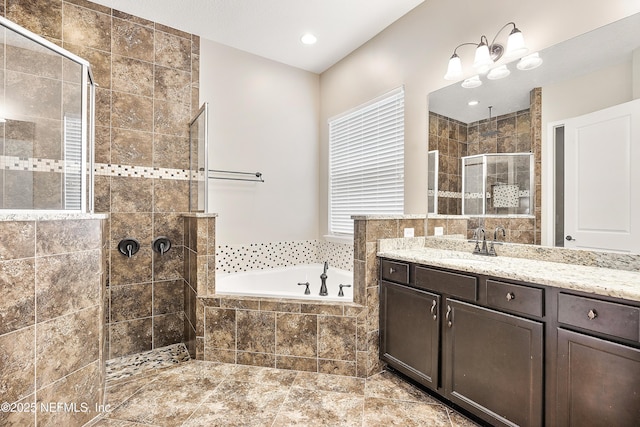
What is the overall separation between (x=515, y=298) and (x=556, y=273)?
229 mm

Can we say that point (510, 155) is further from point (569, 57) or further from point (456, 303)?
point (456, 303)

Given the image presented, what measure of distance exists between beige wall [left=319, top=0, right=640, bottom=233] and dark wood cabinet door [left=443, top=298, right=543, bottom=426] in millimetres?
1103

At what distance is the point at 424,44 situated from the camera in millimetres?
2510

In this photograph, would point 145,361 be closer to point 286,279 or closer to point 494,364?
point 286,279

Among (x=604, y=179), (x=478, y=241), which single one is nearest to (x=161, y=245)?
(x=478, y=241)

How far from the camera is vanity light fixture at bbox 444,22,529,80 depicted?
6.08 feet

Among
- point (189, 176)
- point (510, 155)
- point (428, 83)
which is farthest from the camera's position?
point (189, 176)

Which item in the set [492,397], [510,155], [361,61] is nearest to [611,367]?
[492,397]

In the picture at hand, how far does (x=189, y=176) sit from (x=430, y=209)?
2284 millimetres

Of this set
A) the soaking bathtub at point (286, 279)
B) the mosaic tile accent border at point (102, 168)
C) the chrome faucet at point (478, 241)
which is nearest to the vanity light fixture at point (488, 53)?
the chrome faucet at point (478, 241)

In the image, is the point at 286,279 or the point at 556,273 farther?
the point at 286,279

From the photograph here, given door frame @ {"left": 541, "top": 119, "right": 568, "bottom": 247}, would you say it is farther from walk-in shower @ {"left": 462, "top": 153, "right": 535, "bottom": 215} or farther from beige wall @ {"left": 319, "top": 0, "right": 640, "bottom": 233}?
beige wall @ {"left": 319, "top": 0, "right": 640, "bottom": 233}

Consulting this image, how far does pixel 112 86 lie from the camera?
8.57 feet

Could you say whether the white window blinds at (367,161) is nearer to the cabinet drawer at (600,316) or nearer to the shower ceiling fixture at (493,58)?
the shower ceiling fixture at (493,58)
